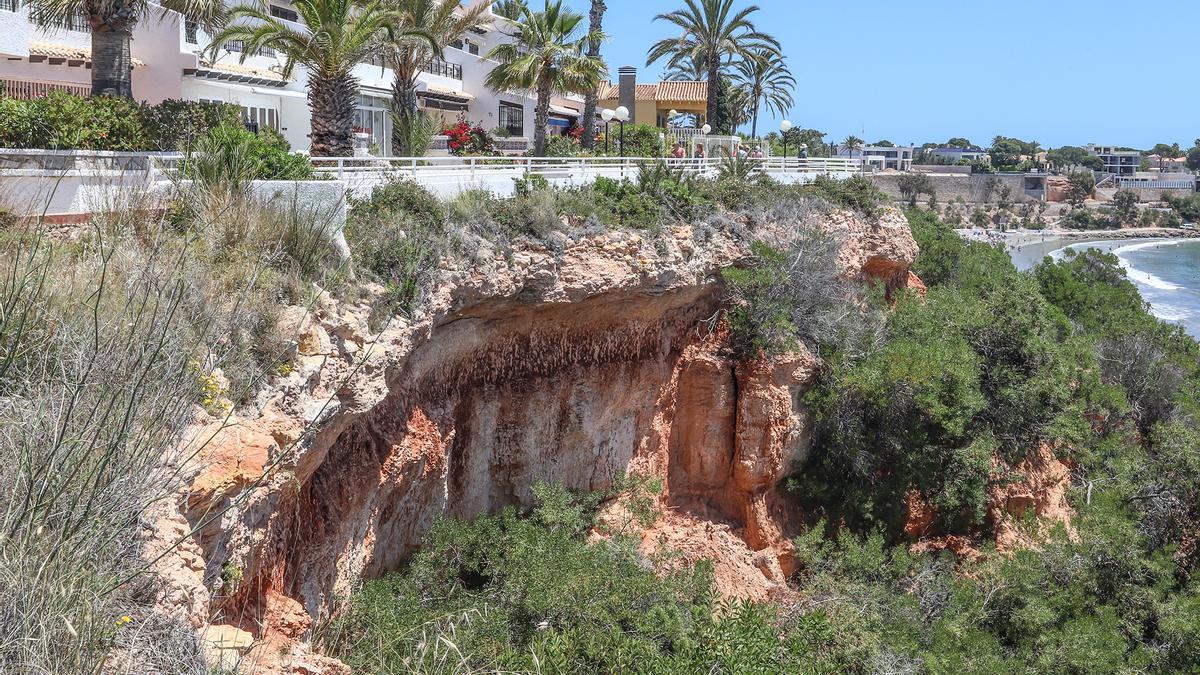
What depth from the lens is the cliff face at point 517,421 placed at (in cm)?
995

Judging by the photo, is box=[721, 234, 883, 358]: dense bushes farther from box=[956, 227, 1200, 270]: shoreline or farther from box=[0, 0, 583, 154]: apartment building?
box=[956, 227, 1200, 270]: shoreline

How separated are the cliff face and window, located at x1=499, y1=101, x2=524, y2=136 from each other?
2160cm

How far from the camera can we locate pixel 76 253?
9930mm

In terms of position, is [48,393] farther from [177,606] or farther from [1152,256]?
[1152,256]

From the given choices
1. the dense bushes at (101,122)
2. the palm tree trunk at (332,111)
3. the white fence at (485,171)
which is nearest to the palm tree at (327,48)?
the palm tree trunk at (332,111)

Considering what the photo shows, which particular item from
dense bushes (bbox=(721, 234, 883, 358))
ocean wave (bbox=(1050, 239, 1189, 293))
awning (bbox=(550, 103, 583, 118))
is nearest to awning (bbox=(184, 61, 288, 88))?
dense bushes (bbox=(721, 234, 883, 358))

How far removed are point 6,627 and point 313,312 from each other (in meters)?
6.62

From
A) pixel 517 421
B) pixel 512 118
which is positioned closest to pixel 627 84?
pixel 512 118

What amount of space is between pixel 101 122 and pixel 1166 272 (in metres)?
85.6

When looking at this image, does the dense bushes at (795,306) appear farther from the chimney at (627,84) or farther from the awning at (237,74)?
the chimney at (627,84)

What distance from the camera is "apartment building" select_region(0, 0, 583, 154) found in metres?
20.0

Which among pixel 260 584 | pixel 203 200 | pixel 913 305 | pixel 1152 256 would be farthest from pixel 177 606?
pixel 1152 256

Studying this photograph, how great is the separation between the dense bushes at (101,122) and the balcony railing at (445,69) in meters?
21.7

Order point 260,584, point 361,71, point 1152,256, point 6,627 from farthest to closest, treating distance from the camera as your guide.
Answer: point 1152,256 → point 361,71 → point 260,584 → point 6,627
